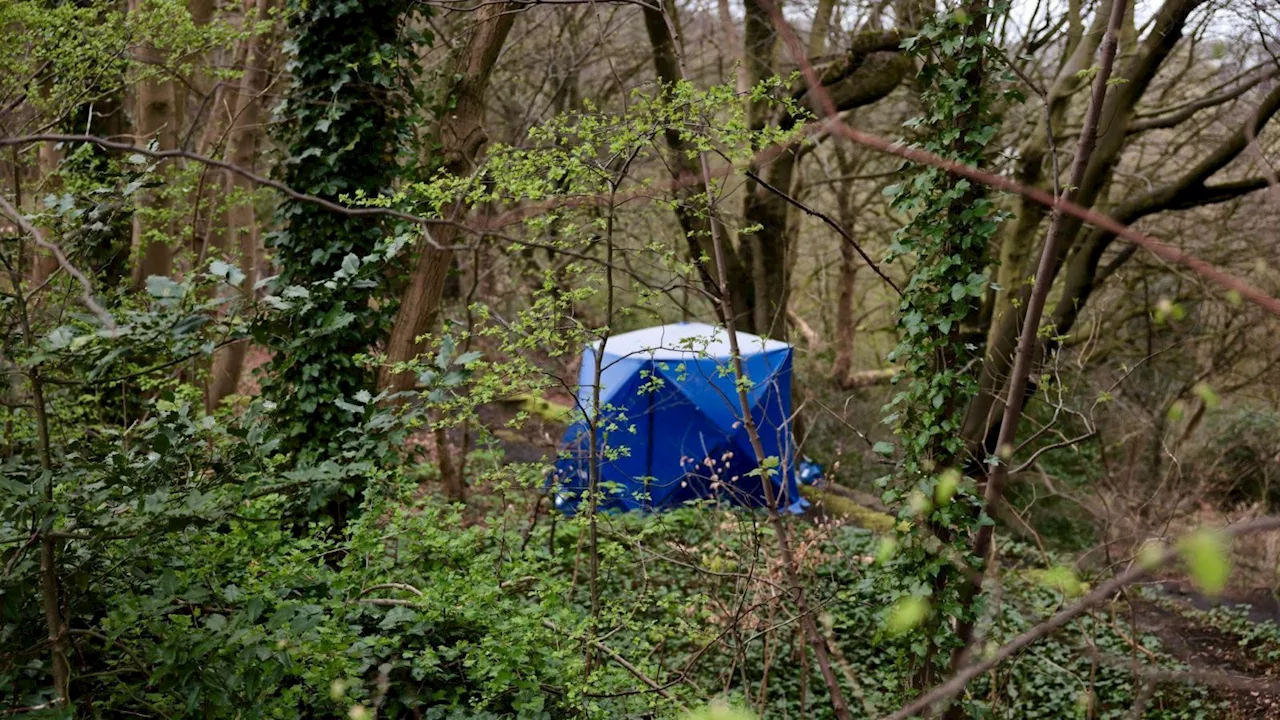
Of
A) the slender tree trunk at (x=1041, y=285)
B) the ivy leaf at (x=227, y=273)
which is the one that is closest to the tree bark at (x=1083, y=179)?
the slender tree trunk at (x=1041, y=285)

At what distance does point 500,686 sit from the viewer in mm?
3279

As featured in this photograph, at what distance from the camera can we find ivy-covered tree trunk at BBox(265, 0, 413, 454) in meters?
5.82

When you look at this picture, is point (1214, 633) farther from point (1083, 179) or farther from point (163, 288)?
point (163, 288)

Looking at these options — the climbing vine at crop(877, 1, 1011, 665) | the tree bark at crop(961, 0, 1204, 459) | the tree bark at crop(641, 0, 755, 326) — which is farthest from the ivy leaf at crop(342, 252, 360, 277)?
the tree bark at crop(961, 0, 1204, 459)

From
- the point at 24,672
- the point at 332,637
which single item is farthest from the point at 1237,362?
the point at 24,672

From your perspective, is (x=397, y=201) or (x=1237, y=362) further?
(x=1237, y=362)

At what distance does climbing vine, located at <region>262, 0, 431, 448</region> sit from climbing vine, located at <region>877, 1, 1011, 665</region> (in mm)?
3308

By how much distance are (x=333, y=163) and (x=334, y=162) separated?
1 cm

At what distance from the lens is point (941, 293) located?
4.02 meters

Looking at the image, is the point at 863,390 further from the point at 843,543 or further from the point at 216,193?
the point at 216,193

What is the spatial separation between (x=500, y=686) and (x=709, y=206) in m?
2.25

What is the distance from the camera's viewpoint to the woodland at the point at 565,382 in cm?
265

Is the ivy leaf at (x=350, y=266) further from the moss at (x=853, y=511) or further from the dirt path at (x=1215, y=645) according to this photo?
the moss at (x=853, y=511)

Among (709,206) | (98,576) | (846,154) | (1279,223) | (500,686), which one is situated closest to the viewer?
(98,576)
